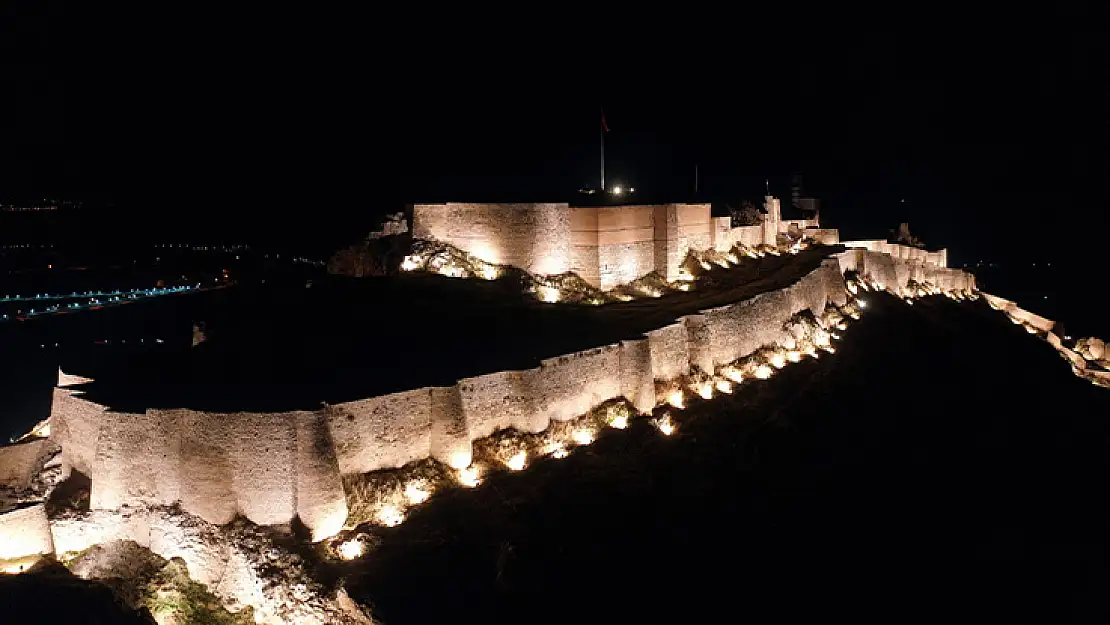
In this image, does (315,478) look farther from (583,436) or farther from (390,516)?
(583,436)

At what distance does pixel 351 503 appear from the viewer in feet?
51.2

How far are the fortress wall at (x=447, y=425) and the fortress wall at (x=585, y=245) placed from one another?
13.5 meters

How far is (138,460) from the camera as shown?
1537 cm

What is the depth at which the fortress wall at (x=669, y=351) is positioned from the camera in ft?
74.6

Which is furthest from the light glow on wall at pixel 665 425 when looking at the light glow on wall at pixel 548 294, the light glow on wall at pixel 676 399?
the light glow on wall at pixel 548 294

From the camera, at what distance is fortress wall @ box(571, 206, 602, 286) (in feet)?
97.6

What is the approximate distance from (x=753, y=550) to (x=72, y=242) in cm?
5867

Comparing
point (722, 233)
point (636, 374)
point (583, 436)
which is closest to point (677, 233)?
point (722, 233)

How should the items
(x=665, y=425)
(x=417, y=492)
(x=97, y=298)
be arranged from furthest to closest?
(x=97, y=298) < (x=665, y=425) < (x=417, y=492)

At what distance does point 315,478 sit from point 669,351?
468 inches

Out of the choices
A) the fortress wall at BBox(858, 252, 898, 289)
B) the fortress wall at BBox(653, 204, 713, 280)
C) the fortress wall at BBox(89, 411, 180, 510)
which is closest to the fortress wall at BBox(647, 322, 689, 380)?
the fortress wall at BBox(653, 204, 713, 280)

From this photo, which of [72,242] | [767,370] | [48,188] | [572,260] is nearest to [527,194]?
[572,260]

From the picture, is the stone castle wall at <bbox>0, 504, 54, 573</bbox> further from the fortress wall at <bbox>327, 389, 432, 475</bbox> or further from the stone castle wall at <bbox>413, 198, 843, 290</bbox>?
the stone castle wall at <bbox>413, 198, 843, 290</bbox>

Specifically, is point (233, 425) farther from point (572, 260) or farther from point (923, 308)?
point (923, 308)
